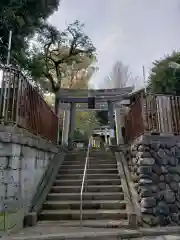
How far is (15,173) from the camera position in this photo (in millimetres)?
4395

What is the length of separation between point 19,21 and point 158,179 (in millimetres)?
6209

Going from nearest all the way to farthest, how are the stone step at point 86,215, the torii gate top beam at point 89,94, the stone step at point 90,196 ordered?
the stone step at point 86,215 → the stone step at point 90,196 → the torii gate top beam at point 89,94

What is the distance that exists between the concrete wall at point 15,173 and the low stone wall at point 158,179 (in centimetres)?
254

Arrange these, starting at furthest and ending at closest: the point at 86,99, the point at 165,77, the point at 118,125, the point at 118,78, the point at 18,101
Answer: the point at 118,78, the point at 86,99, the point at 118,125, the point at 165,77, the point at 18,101

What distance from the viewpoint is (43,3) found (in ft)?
26.8

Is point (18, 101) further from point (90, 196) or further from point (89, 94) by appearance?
point (89, 94)

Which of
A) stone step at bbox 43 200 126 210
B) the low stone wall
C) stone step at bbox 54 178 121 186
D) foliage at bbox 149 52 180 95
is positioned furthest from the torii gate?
stone step at bbox 43 200 126 210

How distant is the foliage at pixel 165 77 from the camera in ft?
30.4

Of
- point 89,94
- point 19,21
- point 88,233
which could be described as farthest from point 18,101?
point 89,94

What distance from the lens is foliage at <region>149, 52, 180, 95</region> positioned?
30.4ft

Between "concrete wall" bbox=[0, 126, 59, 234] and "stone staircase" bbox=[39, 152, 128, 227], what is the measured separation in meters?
0.71

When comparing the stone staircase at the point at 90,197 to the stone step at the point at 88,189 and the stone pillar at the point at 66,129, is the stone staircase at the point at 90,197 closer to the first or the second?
the stone step at the point at 88,189

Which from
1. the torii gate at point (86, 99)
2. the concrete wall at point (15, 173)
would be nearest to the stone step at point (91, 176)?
the concrete wall at point (15, 173)

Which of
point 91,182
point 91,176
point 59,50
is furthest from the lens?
point 59,50
